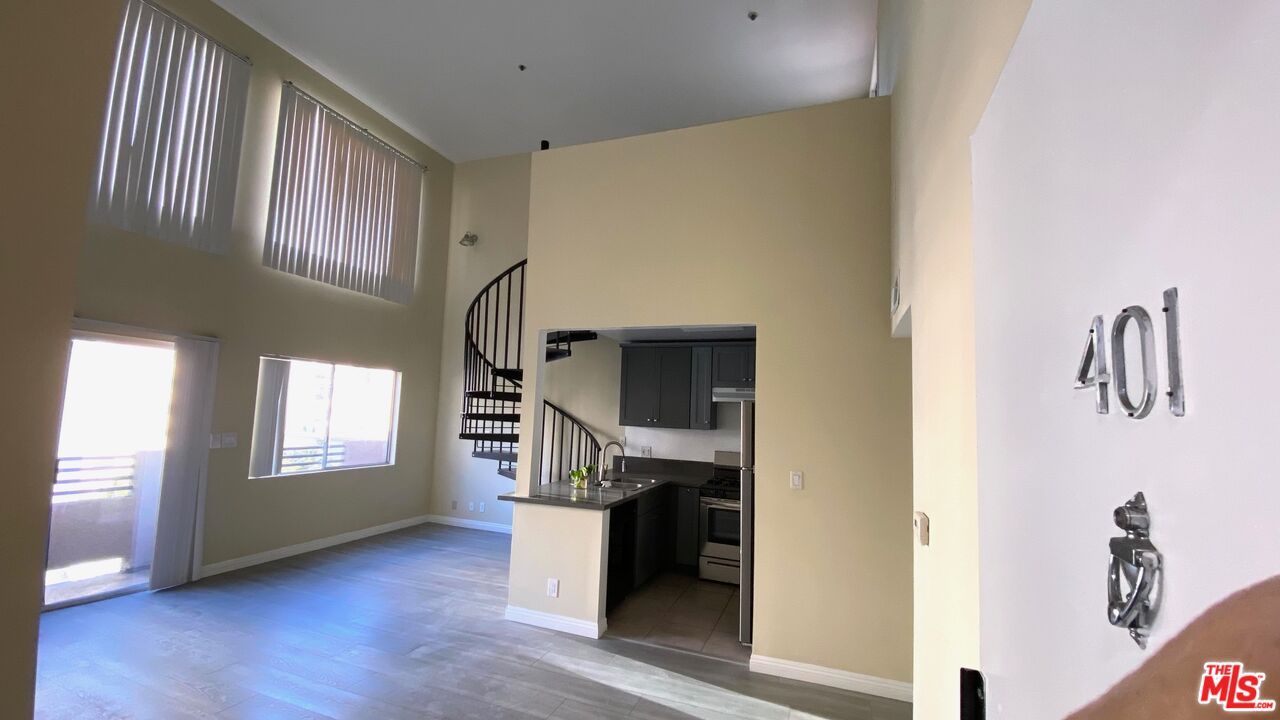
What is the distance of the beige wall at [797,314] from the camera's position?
3.27 metres

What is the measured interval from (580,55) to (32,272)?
5.08 metres

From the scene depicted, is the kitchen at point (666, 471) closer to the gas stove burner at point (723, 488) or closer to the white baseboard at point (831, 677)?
the gas stove burner at point (723, 488)

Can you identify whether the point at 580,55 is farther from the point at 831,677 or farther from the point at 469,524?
the point at 469,524

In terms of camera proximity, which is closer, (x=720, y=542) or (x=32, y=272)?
(x=32, y=272)

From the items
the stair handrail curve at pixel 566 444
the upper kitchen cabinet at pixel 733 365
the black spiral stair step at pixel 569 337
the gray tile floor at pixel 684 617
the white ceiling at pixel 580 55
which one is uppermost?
the white ceiling at pixel 580 55

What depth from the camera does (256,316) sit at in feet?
17.5

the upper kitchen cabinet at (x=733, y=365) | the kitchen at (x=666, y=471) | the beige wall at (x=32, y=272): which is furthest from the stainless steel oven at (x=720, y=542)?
the beige wall at (x=32, y=272)

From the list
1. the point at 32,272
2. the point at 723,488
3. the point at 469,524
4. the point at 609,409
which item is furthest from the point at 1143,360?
the point at 469,524

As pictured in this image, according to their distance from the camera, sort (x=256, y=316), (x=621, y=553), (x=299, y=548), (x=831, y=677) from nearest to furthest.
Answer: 1. (x=831, y=677)
2. (x=621, y=553)
3. (x=256, y=316)
4. (x=299, y=548)

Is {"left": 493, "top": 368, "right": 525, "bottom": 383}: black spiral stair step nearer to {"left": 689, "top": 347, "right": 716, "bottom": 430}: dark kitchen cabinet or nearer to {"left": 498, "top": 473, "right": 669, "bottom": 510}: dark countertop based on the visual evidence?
{"left": 498, "top": 473, "right": 669, "bottom": 510}: dark countertop

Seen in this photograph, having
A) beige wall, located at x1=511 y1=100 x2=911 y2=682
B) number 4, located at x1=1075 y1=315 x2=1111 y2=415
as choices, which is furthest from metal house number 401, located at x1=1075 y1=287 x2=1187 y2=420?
beige wall, located at x1=511 y1=100 x2=911 y2=682

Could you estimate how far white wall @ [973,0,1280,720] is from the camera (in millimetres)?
373

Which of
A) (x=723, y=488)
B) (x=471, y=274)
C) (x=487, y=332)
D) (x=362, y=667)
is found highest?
(x=471, y=274)

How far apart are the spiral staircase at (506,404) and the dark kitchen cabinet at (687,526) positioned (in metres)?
1.41
